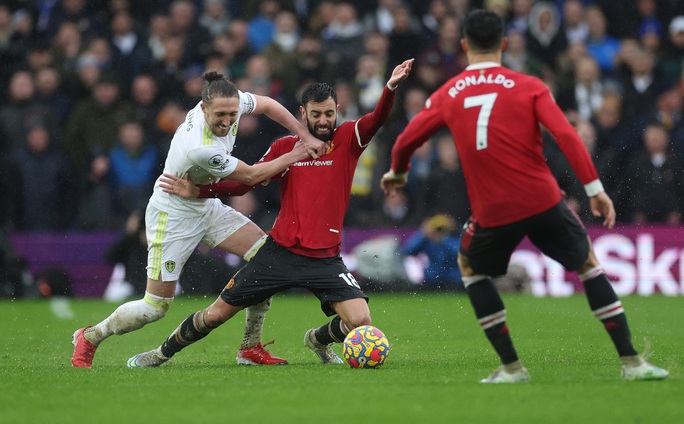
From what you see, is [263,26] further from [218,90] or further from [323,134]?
[218,90]

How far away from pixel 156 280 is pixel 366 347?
1.87 meters

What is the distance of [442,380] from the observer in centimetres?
796

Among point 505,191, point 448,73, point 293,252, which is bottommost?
point 293,252

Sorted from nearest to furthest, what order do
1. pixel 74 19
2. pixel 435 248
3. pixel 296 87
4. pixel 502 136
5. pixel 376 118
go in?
pixel 502 136, pixel 376 118, pixel 435 248, pixel 296 87, pixel 74 19

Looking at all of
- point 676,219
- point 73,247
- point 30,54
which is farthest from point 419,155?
point 30,54

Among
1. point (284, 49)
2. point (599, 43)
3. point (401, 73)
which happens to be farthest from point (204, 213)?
point (599, 43)

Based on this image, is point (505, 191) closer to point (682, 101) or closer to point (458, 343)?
point (458, 343)

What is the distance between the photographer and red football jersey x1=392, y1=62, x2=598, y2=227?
741 cm

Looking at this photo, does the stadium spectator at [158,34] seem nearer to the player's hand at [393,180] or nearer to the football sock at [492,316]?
the player's hand at [393,180]

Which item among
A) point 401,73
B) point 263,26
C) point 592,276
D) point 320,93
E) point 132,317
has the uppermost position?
point 263,26

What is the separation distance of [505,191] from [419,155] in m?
10.0

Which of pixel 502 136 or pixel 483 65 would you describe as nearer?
pixel 502 136

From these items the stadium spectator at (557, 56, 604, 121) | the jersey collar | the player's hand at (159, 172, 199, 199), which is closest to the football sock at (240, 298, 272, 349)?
the player's hand at (159, 172, 199, 199)

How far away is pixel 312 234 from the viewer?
366 inches
